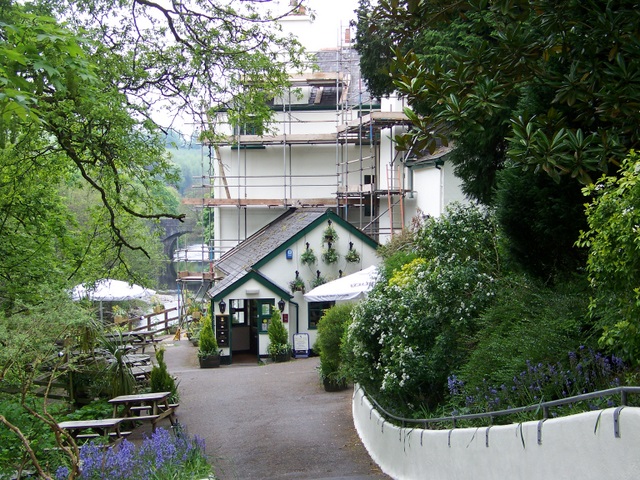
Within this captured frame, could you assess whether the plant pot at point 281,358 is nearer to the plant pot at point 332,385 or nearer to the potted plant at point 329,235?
the potted plant at point 329,235

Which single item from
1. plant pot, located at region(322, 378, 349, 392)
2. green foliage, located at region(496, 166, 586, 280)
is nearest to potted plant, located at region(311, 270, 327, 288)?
plant pot, located at region(322, 378, 349, 392)

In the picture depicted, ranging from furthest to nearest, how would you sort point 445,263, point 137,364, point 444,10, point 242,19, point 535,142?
1. point 137,364
2. point 242,19
3. point 445,263
4. point 444,10
5. point 535,142

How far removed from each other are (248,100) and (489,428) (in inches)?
323

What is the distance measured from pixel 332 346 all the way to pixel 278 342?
28.0ft

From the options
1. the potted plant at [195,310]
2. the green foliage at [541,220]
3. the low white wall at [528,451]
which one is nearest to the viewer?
the low white wall at [528,451]

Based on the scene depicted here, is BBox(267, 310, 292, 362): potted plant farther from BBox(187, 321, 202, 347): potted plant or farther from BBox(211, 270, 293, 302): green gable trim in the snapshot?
BBox(187, 321, 202, 347): potted plant

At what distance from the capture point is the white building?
1093 inches

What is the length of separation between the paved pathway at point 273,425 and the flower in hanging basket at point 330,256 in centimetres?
561

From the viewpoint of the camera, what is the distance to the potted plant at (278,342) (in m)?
25.5

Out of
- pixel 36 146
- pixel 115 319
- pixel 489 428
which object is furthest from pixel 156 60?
pixel 115 319

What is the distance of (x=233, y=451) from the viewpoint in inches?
479

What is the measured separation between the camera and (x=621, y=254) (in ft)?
17.4

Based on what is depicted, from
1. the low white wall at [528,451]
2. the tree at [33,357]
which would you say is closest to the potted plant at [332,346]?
the tree at [33,357]

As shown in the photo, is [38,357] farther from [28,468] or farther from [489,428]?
[489,428]
